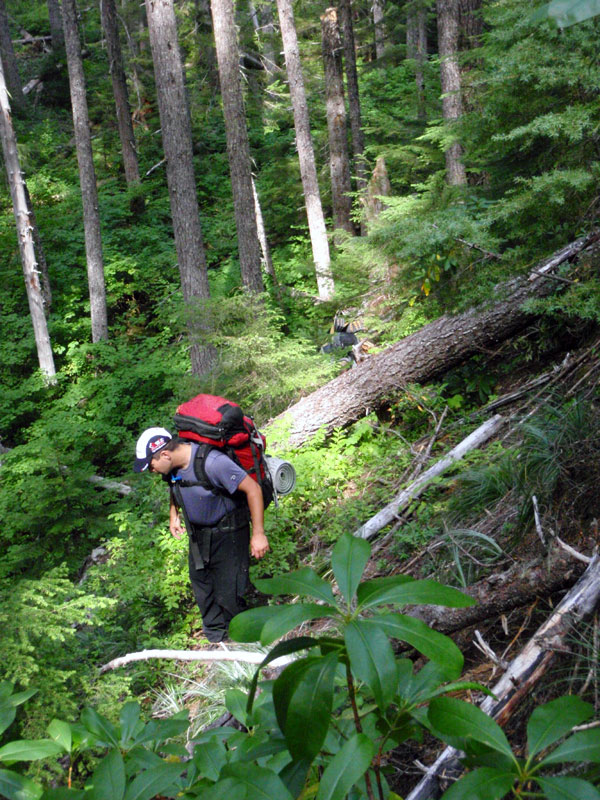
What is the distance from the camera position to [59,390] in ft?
43.2

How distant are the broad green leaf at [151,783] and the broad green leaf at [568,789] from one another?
675mm

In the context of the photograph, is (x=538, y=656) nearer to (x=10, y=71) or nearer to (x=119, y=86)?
(x=119, y=86)

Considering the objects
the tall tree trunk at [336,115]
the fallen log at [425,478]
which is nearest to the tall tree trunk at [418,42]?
the tall tree trunk at [336,115]

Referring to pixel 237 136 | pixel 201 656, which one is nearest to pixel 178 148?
pixel 237 136

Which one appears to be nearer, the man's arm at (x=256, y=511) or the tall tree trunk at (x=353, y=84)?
the man's arm at (x=256, y=511)

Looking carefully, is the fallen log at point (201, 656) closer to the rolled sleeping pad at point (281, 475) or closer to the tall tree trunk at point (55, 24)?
the rolled sleeping pad at point (281, 475)

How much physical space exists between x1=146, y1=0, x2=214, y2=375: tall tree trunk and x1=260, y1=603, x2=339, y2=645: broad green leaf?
→ 810cm

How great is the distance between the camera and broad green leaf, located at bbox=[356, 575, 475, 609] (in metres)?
1.02

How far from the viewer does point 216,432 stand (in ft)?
14.0

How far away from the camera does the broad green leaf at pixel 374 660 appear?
0.95m

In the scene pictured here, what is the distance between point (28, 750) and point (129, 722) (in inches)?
10.7

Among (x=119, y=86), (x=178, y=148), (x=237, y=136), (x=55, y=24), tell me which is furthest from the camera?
(x=55, y=24)

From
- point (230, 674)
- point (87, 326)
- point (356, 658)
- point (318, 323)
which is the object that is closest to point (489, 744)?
point (356, 658)

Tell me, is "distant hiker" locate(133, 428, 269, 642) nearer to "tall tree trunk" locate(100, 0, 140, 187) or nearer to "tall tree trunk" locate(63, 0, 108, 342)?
"tall tree trunk" locate(63, 0, 108, 342)
